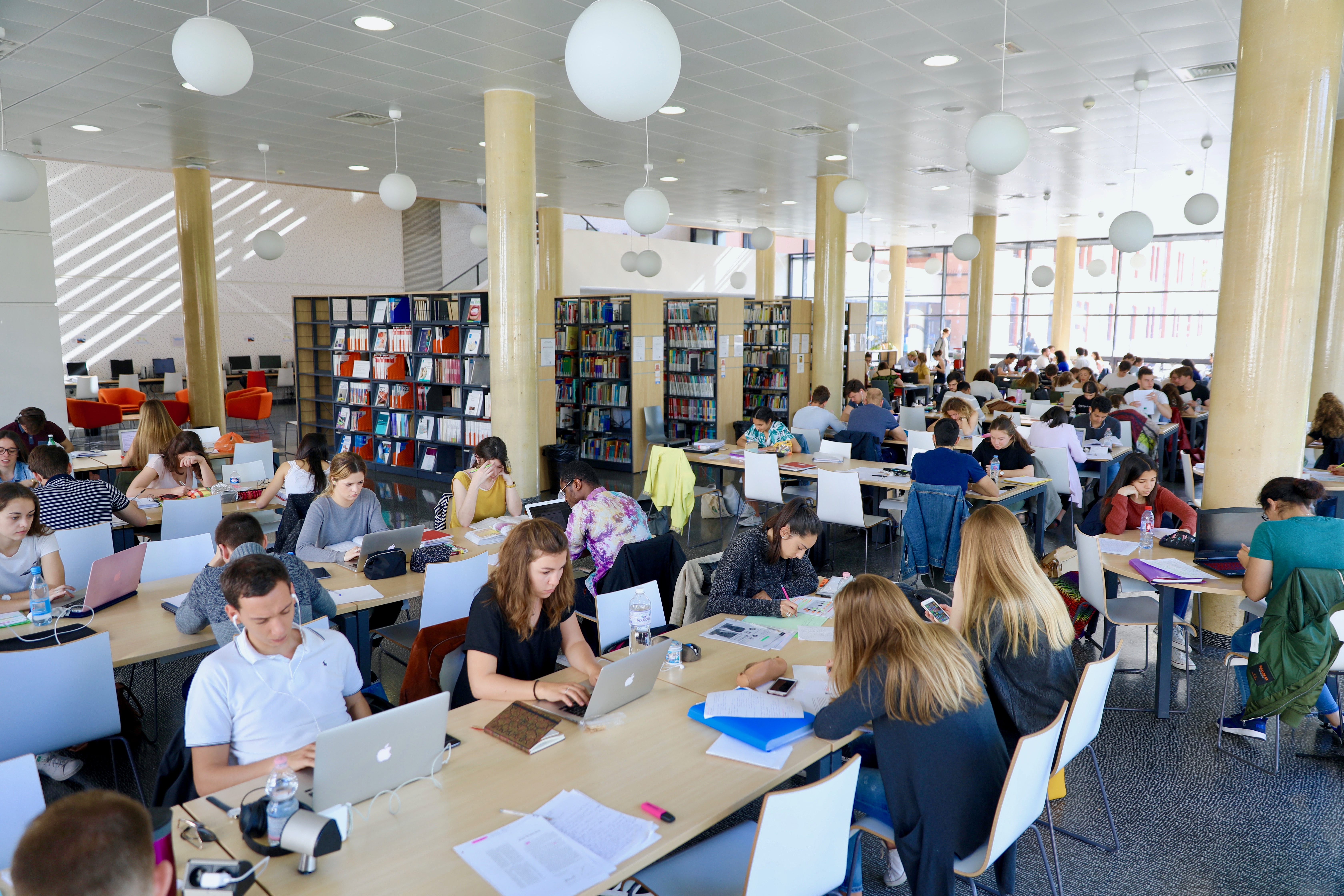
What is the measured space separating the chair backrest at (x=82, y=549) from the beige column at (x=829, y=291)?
27.5 feet

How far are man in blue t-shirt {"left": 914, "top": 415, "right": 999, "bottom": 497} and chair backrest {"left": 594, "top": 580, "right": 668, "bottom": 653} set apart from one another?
8.69ft

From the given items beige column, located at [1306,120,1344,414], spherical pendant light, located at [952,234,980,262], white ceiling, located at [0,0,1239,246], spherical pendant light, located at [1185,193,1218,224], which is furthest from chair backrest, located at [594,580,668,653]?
spherical pendant light, located at [952,234,980,262]

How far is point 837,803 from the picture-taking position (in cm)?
187

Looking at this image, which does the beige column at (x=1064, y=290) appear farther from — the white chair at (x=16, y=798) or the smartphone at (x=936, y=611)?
the white chair at (x=16, y=798)

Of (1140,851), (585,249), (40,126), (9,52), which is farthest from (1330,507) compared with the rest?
(585,249)

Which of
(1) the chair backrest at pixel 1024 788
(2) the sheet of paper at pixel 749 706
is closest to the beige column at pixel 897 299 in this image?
(2) the sheet of paper at pixel 749 706

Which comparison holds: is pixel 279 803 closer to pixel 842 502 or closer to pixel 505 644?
pixel 505 644

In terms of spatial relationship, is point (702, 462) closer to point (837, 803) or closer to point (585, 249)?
point (837, 803)

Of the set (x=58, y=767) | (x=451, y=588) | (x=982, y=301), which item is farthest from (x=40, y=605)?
(x=982, y=301)

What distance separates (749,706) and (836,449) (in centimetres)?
508

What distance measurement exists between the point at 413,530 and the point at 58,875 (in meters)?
2.95

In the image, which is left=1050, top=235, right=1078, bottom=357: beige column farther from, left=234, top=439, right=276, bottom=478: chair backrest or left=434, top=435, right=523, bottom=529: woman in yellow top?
left=234, top=439, right=276, bottom=478: chair backrest

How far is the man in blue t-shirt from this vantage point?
5.51m

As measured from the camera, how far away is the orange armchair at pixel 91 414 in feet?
40.9
